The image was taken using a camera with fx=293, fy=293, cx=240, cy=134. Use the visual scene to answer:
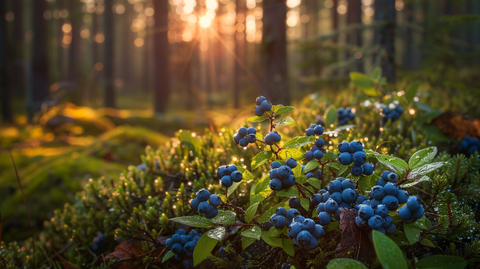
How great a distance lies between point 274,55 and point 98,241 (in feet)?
15.4

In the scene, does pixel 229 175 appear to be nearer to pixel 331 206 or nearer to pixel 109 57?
pixel 331 206

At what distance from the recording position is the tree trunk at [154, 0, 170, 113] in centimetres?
1216

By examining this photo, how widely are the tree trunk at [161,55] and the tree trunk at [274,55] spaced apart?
305 inches

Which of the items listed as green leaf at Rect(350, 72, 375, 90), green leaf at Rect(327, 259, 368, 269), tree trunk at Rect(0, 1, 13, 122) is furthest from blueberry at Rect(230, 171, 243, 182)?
tree trunk at Rect(0, 1, 13, 122)

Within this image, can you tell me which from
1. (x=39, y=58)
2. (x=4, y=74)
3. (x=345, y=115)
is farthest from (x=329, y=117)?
(x=4, y=74)

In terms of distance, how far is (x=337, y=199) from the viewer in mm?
1082

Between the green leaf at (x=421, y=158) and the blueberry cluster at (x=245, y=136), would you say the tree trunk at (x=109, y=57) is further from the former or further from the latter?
the green leaf at (x=421, y=158)

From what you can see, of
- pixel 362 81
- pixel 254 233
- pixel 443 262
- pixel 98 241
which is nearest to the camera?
pixel 443 262

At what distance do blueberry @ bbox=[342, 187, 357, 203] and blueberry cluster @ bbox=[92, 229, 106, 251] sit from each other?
1512mm

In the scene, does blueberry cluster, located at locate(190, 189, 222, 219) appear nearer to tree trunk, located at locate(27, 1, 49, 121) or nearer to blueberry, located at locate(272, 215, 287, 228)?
blueberry, located at locate(272, 215, 287, 228)

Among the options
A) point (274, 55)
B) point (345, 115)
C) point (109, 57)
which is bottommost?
point (345, 115)

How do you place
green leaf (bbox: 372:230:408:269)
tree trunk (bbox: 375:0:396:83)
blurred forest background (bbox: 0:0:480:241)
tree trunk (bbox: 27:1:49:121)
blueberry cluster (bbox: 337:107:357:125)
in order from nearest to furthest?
1. green leaf (bbox: 372:230:408:269)
2. blueberry cluster (bbox: 337:107:357:125)
3. blurred forest background (bbox: 0:0:480:241)
4. tree trunk (bbox: 375:0:396:83)
5. tree trunk (bbox: 27:1:49:121)

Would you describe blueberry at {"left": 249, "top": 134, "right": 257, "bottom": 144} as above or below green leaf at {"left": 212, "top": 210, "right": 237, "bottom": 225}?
above

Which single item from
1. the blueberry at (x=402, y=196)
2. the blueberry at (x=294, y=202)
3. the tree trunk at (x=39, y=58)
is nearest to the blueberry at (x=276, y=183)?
the blueberry at (x=294, y=202)
